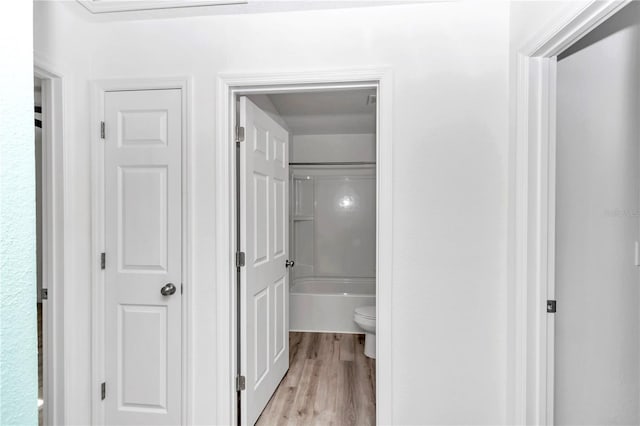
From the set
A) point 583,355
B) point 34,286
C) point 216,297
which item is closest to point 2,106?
point 34,286

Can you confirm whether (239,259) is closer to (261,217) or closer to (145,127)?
(261,217)

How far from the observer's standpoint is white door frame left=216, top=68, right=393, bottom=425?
1.77 metres

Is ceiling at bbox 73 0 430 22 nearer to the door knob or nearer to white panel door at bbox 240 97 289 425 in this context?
white panel door at bbox 240 97 289 425

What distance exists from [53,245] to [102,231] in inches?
8.6

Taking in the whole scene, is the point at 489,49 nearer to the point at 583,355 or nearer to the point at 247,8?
the point at 247,8

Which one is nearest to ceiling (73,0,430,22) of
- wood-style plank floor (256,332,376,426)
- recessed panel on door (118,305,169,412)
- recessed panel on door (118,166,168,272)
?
recessed panel on door (118,166,168,272)

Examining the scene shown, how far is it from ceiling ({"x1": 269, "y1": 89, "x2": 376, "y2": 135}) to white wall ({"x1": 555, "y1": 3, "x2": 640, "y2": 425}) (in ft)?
5.03

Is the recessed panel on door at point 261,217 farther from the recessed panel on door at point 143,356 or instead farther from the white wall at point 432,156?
the recessed panel on door at point 143,356

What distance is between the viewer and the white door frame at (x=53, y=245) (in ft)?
5.90

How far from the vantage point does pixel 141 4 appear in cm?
177

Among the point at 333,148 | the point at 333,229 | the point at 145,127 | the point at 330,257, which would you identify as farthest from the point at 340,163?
the point at 145,127

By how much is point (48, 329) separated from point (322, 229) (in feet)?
10.5

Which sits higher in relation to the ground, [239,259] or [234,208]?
[234,208]

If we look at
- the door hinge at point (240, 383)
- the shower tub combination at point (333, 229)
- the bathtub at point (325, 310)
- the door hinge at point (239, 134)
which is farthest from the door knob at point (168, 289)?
the shower tub combination at point (333, 229)
